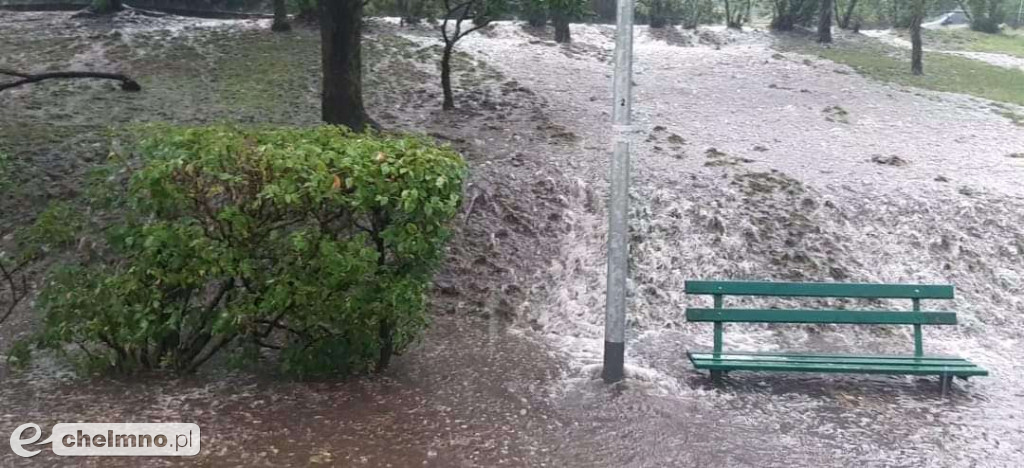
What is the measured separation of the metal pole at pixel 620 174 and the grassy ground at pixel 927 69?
1211 centimetres

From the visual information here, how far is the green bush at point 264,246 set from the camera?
208 inches

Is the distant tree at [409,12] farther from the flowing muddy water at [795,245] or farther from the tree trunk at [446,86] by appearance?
the tree trunk at [446,86]

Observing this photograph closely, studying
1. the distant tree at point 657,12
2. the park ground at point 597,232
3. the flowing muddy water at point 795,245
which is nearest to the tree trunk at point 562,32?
the park ground at point 597,232

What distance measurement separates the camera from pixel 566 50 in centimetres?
1714

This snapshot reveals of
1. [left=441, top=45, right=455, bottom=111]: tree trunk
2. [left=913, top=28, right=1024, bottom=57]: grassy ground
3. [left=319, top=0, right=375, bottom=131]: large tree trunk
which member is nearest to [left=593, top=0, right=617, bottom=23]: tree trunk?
[left=913, top=28, right=1024, bottom=57]: grassy ground

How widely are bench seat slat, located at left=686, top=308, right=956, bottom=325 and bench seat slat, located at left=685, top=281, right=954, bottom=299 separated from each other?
0.14m

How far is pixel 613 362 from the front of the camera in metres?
6.14

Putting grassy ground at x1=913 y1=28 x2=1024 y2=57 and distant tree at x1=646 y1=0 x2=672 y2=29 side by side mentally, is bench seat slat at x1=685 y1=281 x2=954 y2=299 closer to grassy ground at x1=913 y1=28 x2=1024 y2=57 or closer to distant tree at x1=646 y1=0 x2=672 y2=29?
distant tree at x1=646 y1=0 x2=672 y2=29

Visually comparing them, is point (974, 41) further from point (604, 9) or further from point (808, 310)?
point (808, 310)

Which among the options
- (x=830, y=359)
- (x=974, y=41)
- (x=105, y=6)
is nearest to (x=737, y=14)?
(x=974, y=41)

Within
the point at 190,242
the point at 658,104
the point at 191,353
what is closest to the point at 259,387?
the point at 191,353

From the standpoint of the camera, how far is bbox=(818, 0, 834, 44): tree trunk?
1909 centimetres

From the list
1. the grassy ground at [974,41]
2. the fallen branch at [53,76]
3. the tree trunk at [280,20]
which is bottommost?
the fallen branch at [53,76]

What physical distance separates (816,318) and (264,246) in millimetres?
4102
